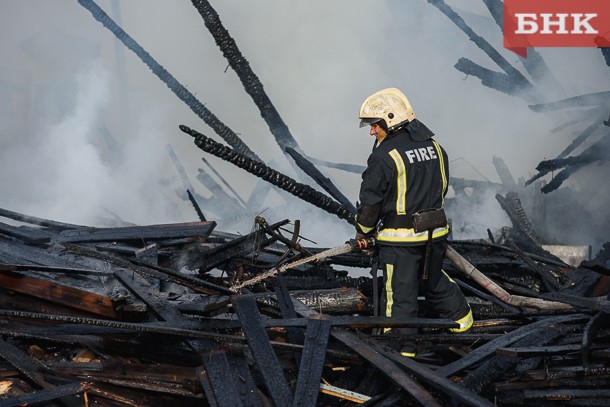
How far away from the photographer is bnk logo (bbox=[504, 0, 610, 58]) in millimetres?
11992

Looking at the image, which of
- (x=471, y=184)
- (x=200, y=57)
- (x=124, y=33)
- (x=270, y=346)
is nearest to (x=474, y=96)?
(x=471, y=184)

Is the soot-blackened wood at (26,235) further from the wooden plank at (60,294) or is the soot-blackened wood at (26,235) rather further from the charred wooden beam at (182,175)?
the charred wooden beam at (182,175)

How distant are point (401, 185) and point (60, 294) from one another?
2550 millimetres

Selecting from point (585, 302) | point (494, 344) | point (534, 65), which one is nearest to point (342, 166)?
point (534, 65)

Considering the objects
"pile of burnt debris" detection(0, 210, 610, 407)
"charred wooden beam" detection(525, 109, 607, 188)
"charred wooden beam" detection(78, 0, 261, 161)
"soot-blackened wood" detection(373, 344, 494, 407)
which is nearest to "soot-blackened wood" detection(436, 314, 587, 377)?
"pile of burnt debris" detection(0, 210, 610, 407)

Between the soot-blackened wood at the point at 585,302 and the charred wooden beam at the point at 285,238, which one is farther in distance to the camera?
the charred wooden beam at the point at 285,238

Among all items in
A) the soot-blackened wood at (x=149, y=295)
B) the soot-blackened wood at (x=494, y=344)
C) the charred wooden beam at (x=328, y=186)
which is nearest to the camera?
the soot-blackened wood at (x=494, y=344)

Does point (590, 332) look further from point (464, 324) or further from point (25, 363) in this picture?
point (25, 363)

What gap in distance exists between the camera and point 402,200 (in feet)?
16.8

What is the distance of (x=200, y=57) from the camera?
1231 cm

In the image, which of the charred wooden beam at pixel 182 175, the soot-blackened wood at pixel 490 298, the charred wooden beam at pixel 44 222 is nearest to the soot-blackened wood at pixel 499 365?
the soot-blackened wood at pixel 490 298

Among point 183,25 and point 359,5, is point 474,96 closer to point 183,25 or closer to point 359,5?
point 359,5

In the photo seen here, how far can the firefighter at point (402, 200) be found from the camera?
509cm

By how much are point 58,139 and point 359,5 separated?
17.8ft
